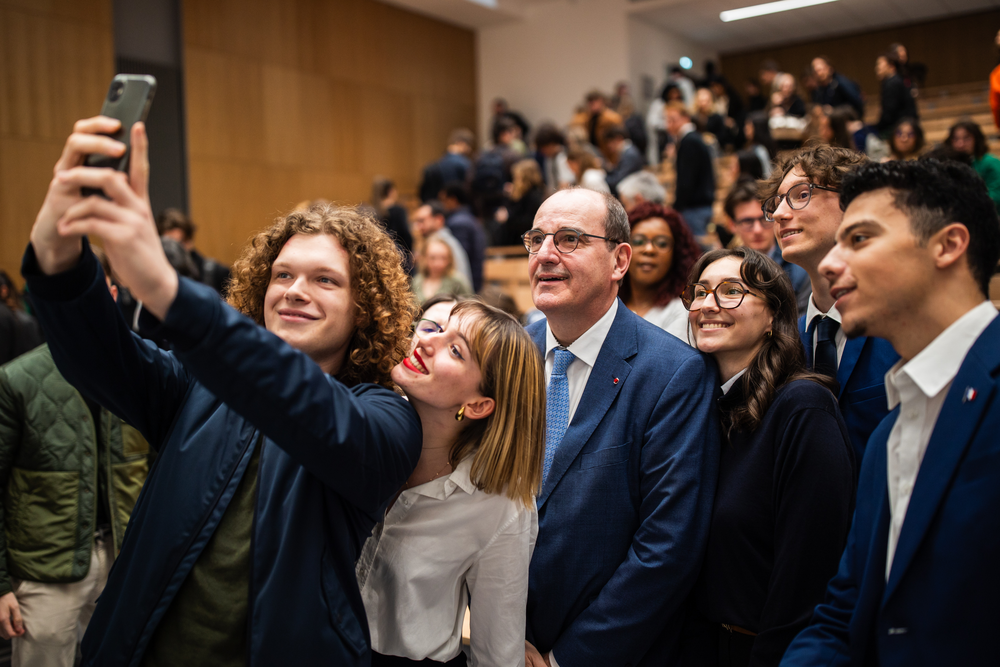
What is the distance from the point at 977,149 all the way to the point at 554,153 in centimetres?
362

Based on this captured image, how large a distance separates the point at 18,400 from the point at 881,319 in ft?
8.54

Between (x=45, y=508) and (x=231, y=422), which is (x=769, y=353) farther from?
(x=45, y=508)

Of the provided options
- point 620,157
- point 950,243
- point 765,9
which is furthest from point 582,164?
point 765,9

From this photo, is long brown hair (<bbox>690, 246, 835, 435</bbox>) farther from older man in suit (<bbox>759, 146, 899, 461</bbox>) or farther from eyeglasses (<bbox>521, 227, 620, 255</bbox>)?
eyeglasses (<bbox>521, 227, 620, 255</bbox>)

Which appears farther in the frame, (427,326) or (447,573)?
(427,326)

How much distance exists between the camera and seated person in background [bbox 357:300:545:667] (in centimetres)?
158

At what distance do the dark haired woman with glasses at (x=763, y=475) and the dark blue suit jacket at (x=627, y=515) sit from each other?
0.20 ft

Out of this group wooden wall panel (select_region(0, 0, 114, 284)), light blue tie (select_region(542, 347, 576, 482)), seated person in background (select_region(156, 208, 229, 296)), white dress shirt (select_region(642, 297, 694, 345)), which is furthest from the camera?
wooden wall panel (select_region(0, 0, 114, 284))

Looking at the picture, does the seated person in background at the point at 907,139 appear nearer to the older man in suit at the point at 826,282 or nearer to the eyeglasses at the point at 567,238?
the older man in suit at the point at 826,282

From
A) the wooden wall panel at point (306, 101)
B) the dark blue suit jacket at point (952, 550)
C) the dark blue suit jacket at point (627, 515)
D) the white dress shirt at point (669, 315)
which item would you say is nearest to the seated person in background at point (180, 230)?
the wooden wall panel at point (306, 101)

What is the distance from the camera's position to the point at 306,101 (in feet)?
35.8

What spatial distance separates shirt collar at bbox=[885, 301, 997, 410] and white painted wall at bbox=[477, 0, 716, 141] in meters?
12.1

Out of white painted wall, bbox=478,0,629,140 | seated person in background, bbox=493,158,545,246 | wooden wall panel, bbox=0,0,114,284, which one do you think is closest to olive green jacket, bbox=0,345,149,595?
seated person in background, bbox=493,158,545,246

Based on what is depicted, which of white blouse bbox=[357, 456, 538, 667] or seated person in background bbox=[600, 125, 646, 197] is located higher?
seated person in background bbox=[600, 125, 646, 197]
